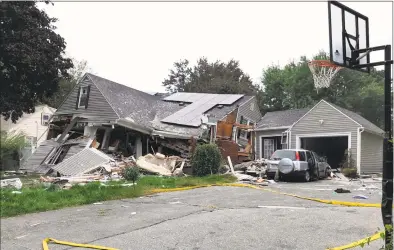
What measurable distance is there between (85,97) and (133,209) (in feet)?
60.2

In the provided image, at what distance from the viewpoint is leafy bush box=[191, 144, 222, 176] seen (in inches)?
769

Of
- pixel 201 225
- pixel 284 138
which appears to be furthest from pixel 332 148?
pixel 201 225

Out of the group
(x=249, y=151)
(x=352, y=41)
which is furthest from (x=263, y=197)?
(x=249, y=151)

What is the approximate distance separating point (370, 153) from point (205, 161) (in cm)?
1138

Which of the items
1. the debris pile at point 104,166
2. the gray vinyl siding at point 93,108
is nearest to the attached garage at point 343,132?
the debris pile at point 104,166

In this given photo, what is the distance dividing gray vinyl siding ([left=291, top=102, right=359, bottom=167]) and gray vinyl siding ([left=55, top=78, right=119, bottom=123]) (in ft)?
38.5

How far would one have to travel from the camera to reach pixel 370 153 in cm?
2459

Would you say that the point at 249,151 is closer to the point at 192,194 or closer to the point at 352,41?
the point at 192,194

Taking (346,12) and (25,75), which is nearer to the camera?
(346,12)

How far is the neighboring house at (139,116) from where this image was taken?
80.1 feet

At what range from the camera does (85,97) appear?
90.2 ft

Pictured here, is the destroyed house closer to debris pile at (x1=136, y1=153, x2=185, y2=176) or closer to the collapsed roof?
the collapsed roof

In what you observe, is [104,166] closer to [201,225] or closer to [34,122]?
[201,225]

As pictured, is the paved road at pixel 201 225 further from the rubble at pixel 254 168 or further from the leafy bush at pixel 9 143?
the leafy bush at pixel 9 143
